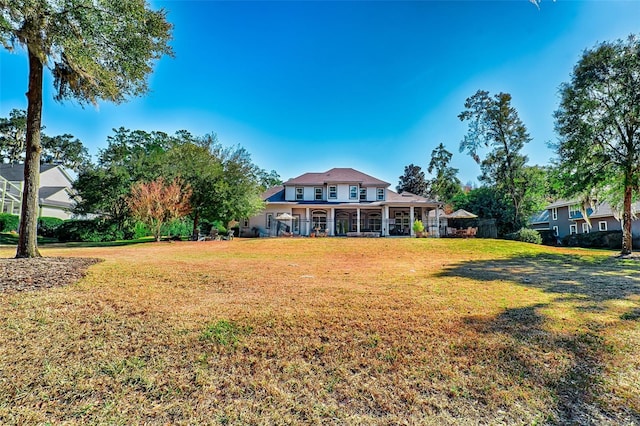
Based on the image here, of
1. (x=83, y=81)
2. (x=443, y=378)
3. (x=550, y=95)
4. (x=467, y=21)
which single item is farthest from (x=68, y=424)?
(x=550, y=95)

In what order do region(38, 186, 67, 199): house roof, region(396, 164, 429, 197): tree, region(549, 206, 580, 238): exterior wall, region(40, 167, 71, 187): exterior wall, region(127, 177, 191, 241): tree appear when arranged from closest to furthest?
region(127, 177, 191, 241): tree
region(38, 186, 67, 199): house roof
region(549, 206, 580, 238): exterior wall
region(40, 167, 71, 187): exterior wall
region(396, 164, 429, 197): tree

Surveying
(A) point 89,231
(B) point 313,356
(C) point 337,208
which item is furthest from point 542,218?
(A) point 89,231

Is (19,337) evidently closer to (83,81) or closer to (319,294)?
(319,294)

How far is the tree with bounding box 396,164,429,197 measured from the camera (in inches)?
1766

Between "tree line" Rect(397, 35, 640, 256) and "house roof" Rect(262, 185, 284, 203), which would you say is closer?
"tree line" Rect(397, 35, 640, 256)

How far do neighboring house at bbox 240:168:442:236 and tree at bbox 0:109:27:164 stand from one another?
144 feet

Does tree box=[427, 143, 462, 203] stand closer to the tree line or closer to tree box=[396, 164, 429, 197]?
tree box=[396, 164, 429, 197]

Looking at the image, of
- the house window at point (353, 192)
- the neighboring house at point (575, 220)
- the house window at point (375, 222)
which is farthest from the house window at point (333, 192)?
the neighboring house at point (575, 220)

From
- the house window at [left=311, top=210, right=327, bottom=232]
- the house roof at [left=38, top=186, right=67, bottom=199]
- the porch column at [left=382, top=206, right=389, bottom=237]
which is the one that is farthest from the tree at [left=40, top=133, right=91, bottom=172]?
the porch column at [left=382, top=206, right=389, bottom=237]

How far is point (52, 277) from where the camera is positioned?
6.25 meters

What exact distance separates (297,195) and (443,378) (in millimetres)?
24722

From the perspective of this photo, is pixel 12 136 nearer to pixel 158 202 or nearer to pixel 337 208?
pixel 158 202

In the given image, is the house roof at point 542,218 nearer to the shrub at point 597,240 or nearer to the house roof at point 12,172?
the shrub at point 597,240

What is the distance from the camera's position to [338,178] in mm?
27734
